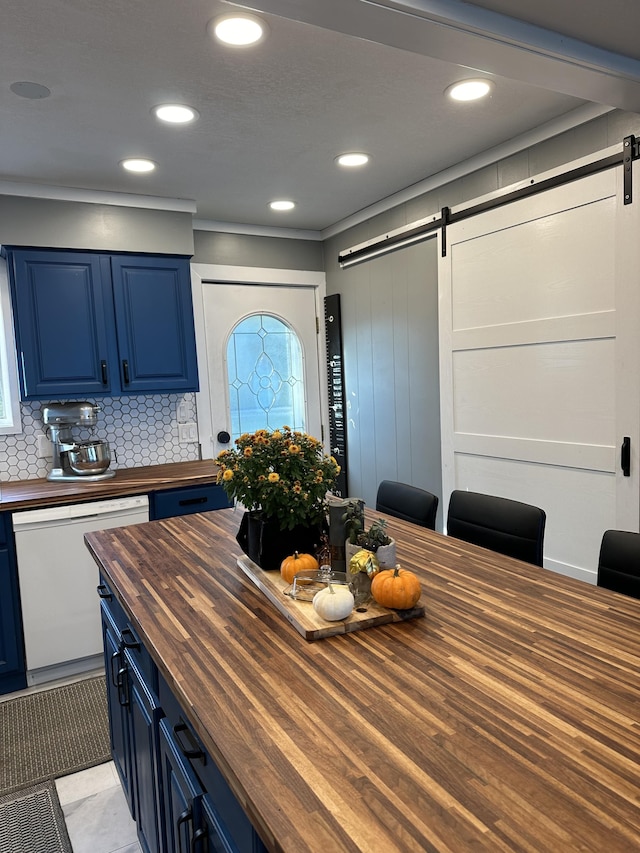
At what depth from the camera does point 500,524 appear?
1.99 m

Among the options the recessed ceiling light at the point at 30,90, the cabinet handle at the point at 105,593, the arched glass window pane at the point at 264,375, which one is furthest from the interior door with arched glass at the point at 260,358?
the cabinet handle at the point at 105,593

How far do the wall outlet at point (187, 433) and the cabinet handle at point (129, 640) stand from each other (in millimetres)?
2260

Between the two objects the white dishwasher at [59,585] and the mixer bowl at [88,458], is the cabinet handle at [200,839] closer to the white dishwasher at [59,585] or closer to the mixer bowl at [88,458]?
the white dishwasher at [59,585]

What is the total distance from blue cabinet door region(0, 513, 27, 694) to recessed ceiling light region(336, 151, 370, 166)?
236cm

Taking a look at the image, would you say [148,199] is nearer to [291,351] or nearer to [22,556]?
[291,351]

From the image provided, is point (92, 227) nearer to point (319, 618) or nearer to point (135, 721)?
point (135, 721)

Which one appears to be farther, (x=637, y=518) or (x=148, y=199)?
→ (x=148, y=199)

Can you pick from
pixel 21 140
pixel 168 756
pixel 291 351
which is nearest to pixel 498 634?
pixel 168 756

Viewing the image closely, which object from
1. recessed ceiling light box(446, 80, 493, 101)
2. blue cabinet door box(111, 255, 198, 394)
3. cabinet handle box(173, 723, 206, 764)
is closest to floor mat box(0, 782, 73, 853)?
cabinet handle box(173, 723, 206, 764)

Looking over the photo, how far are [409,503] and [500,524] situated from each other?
48 cm

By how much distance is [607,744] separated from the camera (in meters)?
0.83

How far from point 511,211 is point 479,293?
416 millimetres

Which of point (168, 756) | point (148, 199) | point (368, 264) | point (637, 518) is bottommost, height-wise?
point (168, 756)

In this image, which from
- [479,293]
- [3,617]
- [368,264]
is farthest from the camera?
[368,264]
